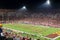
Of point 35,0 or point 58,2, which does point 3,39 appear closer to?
point 58,2

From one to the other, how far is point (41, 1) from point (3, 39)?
1776cm

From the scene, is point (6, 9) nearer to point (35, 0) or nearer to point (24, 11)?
point (24, 11)

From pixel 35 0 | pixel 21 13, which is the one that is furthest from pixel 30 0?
pixel 21 13

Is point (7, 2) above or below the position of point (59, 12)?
above

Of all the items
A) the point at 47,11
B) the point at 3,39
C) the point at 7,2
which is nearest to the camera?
the point at 3,39

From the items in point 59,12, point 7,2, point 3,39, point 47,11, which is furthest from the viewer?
point 7,2

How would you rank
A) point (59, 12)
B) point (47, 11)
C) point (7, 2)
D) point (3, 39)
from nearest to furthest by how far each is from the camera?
point (3, 39)
point (59, 12)
point (47, 11)
point (7, 2)

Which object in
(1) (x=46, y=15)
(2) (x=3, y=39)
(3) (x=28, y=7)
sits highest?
(3) (x=28, y=7)

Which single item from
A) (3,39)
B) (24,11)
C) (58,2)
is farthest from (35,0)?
(3,39)

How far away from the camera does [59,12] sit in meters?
18.7

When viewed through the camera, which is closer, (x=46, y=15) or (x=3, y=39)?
(x=3, y=39)

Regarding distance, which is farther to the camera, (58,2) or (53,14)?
(58,2)

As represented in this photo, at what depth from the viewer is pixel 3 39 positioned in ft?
16.5

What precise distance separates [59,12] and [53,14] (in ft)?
2.27
